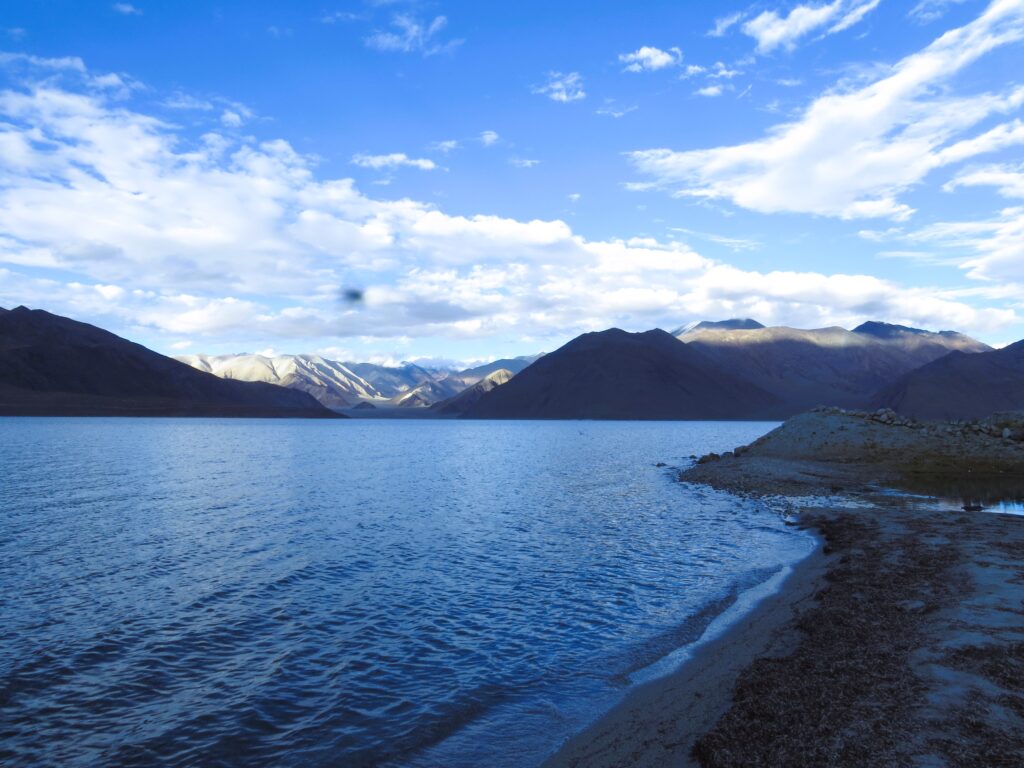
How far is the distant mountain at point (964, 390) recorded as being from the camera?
175400mm

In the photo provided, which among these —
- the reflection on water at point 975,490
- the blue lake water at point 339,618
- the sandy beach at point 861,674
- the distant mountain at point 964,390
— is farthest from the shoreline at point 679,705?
the distant mountain at point 964,390

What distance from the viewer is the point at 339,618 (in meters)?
15.6

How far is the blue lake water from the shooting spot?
10.1 metres

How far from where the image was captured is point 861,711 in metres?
8.62

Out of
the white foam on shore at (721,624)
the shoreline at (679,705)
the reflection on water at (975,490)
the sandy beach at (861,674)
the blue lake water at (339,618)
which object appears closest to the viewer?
the sandy beach at (861,674)

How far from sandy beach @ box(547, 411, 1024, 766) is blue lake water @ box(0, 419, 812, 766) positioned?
134 centimetres

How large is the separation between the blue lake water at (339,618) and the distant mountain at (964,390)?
17844cm

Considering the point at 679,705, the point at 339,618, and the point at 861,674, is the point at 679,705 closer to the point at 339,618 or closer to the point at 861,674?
the point at 861,674

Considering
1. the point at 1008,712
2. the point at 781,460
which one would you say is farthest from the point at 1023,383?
the point at 1008,712

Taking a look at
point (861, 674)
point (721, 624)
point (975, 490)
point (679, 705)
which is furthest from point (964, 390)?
point (679, 705)

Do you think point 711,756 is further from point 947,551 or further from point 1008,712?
point 947,551

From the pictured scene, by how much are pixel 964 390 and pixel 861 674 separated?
8522 inches

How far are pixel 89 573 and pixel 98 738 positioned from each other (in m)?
11.3

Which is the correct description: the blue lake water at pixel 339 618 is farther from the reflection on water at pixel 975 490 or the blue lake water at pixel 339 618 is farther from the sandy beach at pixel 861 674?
the reflection on water at pixel 975 490
